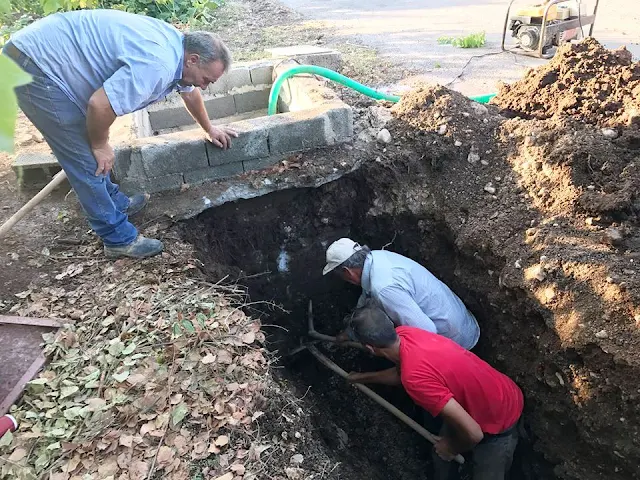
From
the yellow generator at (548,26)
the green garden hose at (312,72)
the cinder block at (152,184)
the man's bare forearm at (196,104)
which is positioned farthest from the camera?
the yellow generator at (548,26)

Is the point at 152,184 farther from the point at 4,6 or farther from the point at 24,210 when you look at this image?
the point at 4,6

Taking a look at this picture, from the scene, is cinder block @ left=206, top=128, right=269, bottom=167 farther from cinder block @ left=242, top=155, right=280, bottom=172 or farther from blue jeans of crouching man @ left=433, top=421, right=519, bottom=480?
blue jeans of crouching man @ left=433, top=421, right=519, bottom=480

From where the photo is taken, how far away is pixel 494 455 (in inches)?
138

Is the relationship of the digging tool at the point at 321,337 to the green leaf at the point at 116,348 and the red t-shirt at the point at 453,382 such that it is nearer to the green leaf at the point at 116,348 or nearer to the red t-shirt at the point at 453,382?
the red t-shirt at the point at 453,382

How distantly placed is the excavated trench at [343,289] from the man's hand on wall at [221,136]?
1.71 feet

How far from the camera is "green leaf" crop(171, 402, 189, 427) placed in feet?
8.39

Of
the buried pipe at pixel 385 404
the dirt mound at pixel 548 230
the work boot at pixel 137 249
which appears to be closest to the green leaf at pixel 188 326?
the work boot at pixel 137 249

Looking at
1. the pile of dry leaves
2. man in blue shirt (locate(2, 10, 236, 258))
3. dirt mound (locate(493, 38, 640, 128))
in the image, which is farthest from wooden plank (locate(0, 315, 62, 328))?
dirt mound (locate(493, 38, 640, 128))

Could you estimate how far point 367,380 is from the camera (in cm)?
380

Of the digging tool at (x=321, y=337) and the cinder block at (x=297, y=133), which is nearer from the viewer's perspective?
the cinder block at (x=297, y=133)

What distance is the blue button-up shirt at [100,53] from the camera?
115 inches

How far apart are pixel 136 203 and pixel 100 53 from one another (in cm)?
121

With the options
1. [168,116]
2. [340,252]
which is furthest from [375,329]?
[168,116]

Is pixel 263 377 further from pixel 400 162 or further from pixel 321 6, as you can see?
pixel 321 6
